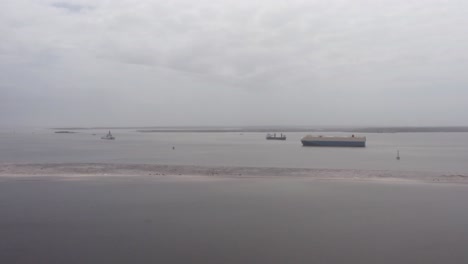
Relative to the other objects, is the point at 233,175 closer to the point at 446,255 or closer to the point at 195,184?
the point at 195,184

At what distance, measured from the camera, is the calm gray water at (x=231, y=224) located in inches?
380

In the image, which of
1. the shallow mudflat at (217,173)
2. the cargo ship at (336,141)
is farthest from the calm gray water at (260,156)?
the shallow mudflat at (217,173)

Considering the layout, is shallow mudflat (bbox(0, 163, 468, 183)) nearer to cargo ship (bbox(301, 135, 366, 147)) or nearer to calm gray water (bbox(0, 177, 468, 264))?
calm gray water (bbox(0, 177, 468, 264))

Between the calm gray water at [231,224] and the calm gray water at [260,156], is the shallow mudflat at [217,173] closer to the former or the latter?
the calm gray water at [231,224]

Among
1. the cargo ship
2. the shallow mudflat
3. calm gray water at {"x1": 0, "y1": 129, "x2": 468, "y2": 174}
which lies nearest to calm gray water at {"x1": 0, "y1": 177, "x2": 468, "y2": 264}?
the shallow mudflat

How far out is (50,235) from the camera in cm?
1110

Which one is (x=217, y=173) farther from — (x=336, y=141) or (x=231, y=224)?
(x=336, y=141)

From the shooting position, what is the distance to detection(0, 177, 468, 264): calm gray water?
31.7 ft

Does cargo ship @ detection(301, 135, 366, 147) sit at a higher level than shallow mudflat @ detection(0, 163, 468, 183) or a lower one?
higher

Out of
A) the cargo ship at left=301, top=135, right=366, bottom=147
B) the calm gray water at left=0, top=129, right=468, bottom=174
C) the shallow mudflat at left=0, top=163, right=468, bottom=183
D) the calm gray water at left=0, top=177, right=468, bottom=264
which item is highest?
the cargo ship at left=301, top=135, right=366, bottom=147

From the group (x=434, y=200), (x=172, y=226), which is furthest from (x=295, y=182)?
(x=172, y=226)

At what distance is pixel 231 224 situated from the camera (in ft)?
41.2

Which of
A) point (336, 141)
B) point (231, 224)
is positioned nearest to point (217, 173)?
point (231, 224)

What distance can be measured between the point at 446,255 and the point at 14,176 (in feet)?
77.0
